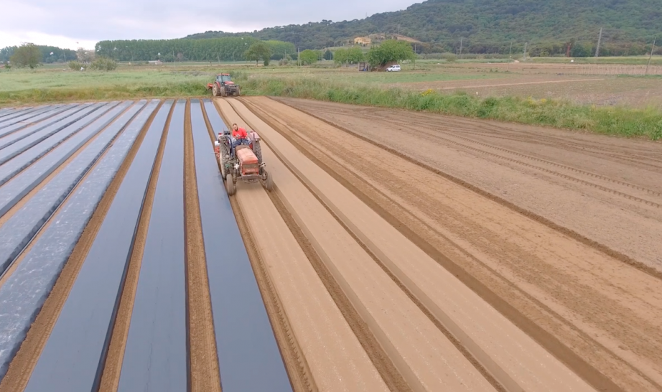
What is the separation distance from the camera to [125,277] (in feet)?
19.1

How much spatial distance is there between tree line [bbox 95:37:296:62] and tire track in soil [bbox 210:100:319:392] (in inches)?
4993

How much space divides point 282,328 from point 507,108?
15.7 m

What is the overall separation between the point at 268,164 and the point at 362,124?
6.76 metres

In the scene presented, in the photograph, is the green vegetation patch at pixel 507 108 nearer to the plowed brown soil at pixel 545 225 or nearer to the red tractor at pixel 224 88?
the plowed brown soil at pixel 545 225

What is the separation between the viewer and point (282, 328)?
471 cm

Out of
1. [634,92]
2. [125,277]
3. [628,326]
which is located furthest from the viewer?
[634,92]

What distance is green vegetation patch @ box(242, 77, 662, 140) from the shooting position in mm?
Answer: 14141

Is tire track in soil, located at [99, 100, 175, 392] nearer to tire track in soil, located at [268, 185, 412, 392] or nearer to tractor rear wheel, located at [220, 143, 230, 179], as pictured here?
tractor rear wheel, located at [220, 143, 230, 179]

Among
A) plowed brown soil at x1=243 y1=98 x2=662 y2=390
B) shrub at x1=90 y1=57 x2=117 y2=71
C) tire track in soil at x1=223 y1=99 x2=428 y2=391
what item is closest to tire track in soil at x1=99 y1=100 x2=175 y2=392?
tire track in soil at x1=223 y1=99 x2=428 y2=391

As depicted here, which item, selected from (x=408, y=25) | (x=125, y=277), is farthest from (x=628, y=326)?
(x=408, y=25)

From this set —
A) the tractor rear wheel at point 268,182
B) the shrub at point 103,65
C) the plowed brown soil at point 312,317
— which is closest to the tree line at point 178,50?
the shrub at point 103,65

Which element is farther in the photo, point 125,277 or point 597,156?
point 597,156

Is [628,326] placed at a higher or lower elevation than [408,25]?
lower

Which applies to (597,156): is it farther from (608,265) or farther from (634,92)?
(634,92)
